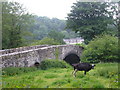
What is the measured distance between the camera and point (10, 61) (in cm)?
976

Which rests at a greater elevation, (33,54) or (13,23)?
(13,23)

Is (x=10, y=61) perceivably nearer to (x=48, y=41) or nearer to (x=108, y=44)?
(x=108, y=44)

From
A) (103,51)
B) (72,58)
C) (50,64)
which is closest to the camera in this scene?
(50,64)

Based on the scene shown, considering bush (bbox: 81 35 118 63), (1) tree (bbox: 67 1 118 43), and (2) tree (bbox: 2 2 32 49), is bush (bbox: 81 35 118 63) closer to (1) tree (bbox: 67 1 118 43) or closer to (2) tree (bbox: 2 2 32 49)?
(1) tree (bbox: 67 1 118 43)

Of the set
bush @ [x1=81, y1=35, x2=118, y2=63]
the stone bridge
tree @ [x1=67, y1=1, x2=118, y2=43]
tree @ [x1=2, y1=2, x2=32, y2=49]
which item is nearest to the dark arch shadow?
the stone bridge

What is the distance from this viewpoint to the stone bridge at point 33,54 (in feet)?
32.0

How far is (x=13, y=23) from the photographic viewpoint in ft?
88.5

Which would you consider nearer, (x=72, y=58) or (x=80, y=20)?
(x=72, y=58)

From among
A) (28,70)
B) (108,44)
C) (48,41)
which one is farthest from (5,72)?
(48,41)

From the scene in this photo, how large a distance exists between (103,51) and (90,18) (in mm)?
12242

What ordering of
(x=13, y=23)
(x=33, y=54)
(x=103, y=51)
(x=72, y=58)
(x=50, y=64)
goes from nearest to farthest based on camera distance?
1. (x=33, y=54)
2. (x=50, y=64)
3. (x=103, y=51)
4. (x=72, y=58)
5. (x=13, y=23)

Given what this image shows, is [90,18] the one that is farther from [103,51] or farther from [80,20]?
[103,51]

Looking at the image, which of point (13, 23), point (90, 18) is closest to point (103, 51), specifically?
point (90, 18)

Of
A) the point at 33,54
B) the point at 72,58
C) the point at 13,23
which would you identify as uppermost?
the point at 13,23
